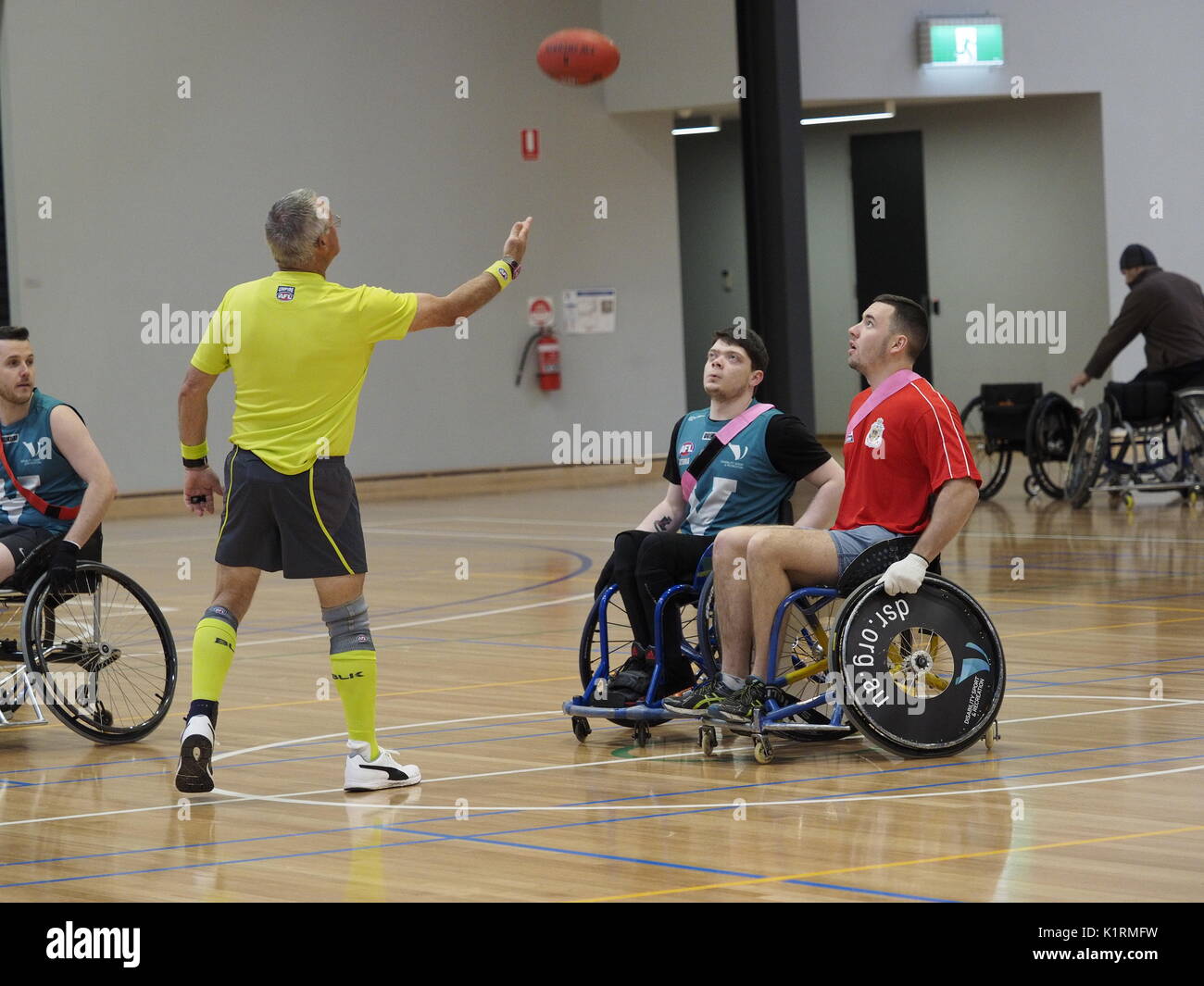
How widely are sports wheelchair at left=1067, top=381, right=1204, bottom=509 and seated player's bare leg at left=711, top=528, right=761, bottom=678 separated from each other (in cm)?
689

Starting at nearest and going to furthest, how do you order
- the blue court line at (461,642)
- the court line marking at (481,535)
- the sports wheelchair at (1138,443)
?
the blue court line at (461,642), the sports wheelchair at (1138,443), the court line marking at (481,535)

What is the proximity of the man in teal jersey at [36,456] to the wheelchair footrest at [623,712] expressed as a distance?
1.47 meters

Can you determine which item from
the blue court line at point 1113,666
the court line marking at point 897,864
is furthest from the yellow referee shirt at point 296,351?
the blue court line at point 1113,666

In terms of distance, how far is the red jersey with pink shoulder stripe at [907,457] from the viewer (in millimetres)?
4668

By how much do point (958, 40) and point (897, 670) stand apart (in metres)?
12.3

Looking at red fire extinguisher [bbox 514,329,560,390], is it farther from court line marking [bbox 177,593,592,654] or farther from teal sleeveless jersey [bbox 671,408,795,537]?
teal sleeveless jersey [bbox 671,408,795,537]

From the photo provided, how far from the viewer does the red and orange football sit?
10.6 meters

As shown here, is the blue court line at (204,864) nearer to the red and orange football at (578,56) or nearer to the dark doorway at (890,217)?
the red and orange football at (578,56)

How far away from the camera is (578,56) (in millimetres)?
10641

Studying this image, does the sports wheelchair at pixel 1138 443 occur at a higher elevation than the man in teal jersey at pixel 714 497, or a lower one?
lower

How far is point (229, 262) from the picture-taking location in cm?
1465
